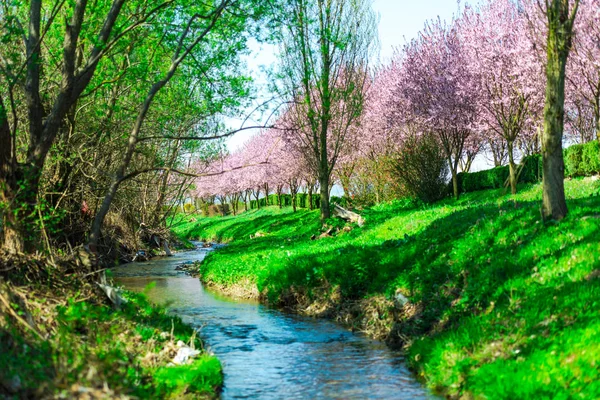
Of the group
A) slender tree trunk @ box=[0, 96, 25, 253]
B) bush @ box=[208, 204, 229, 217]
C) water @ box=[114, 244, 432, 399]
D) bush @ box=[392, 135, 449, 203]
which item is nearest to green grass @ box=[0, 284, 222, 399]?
water @ box=[114, 244, 432, 399]

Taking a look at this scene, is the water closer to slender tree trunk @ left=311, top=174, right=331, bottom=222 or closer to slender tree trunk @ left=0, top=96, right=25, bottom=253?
slender tree trunk @ left=0, top=96, right=25, bottom=253

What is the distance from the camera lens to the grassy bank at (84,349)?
5559 millimetres

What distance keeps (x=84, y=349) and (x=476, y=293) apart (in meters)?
6.41

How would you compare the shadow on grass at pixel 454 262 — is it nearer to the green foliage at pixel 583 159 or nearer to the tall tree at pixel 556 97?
the tall tree at pixel 556 97

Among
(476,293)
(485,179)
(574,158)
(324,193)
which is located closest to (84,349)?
(476,293)

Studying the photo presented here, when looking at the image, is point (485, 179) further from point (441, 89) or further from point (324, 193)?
point (324, 193)

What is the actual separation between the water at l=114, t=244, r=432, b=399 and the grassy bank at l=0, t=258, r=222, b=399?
64 centimetres

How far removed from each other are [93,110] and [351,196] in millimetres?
23177

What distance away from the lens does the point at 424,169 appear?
2841cm

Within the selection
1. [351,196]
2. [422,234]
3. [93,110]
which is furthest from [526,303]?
[351,196]

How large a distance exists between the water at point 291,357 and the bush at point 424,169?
14749mm

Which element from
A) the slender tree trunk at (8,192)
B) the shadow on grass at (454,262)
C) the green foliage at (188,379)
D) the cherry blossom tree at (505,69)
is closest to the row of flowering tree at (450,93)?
the cherry blossom tree at (505,69)

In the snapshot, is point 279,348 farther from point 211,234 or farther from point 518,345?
point 211,234

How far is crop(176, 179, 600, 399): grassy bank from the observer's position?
745 centimetres
